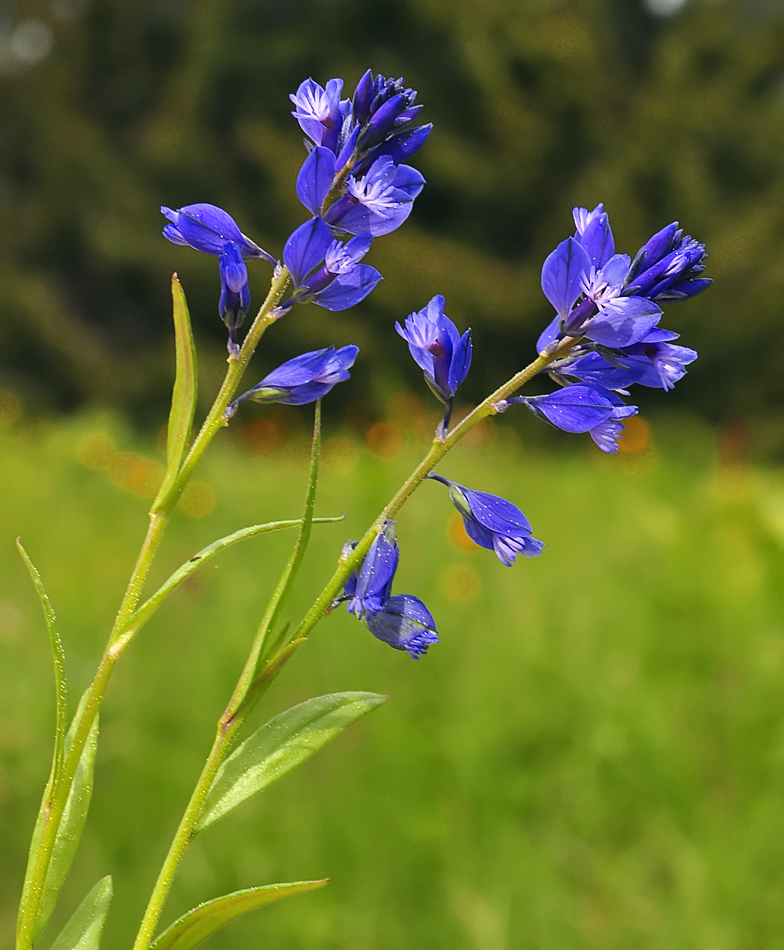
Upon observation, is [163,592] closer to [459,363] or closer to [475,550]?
[459,363]

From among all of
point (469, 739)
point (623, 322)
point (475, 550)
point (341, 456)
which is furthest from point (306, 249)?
point (341, 456)

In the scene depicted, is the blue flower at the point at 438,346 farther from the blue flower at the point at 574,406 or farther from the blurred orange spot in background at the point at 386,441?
the blurred orange spot in background at the point at 386,441

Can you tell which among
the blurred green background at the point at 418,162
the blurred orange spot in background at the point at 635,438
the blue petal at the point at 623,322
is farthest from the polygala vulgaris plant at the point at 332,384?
the blurred green background at the point at 418,162

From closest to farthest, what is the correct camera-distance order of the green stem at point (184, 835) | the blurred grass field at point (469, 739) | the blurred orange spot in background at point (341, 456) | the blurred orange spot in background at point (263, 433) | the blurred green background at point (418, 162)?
1. the green stem at point (184, 835)
2. the blurred grass field at point (469, 739)
3. the blurred orange spot in background at point (341, 456)
4. the blurred orange spot in background at point (263, 433)
5. the blurred green background at point (418, 162)

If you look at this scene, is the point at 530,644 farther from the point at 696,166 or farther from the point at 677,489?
the point at 696,166

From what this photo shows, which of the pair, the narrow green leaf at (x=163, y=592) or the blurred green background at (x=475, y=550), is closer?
the narrow green leaf at (x=163, y=592)

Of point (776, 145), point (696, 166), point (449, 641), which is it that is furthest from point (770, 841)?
point (776, 145)

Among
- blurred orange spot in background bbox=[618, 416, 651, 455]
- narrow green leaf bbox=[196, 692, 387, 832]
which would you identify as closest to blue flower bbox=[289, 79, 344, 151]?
narrow green leaf bbox=[196, 692, 387, 832]
